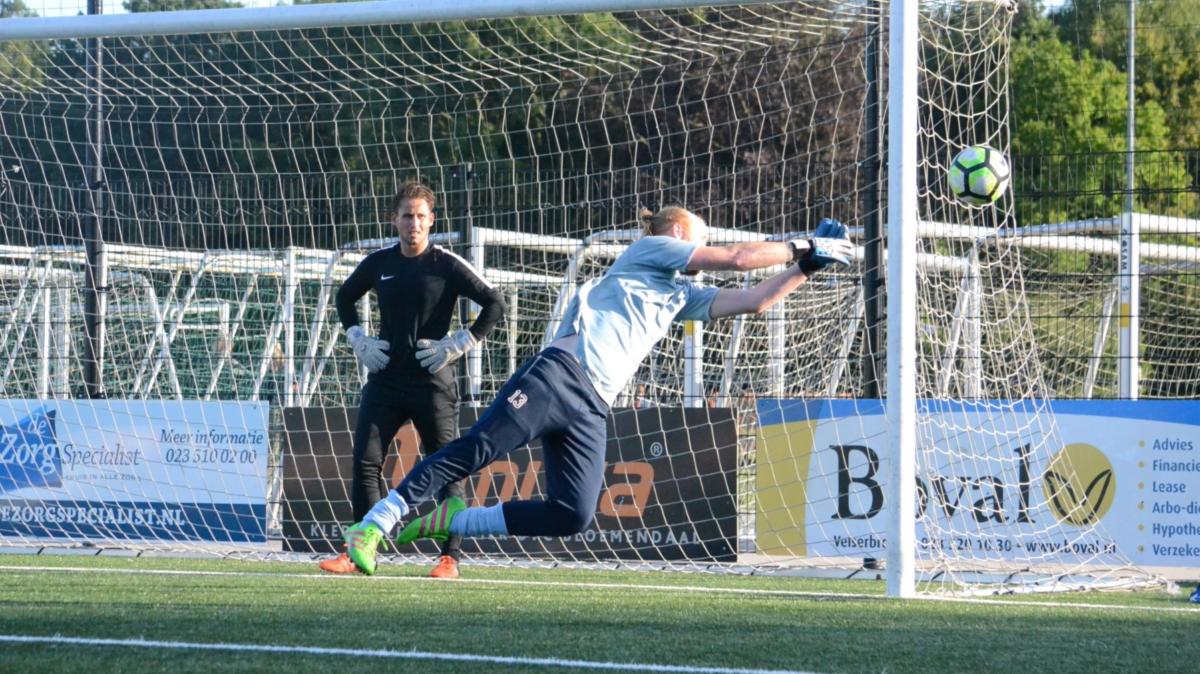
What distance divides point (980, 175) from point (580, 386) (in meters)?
2.68

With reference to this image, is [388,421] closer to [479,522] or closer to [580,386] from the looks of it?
[479,522]

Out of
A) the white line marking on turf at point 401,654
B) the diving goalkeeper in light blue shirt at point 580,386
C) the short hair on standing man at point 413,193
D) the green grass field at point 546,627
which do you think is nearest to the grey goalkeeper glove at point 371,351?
the short hair on standing man at point 413,193

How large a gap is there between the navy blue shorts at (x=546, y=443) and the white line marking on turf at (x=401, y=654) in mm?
958

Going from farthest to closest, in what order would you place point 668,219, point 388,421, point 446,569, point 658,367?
point 658,367, point 446,569, point 388,421, point 668,219

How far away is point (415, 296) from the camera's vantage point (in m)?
8.09

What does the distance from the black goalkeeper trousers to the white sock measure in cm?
205

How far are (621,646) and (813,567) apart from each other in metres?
4.55

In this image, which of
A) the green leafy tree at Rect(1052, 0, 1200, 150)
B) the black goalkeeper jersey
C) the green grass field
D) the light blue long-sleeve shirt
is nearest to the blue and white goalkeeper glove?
the light blue long-sleeve shirt

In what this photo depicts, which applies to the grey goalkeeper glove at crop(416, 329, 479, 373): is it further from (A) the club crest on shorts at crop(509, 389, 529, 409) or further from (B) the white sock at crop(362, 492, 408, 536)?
(A) the club crest on shorts at crop(509, 389, 529, 409)

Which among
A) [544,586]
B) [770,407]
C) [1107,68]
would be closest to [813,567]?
[770,407]

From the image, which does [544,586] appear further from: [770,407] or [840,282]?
[840,282]

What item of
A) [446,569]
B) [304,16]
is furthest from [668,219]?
[304,16]

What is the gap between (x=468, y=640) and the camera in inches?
207

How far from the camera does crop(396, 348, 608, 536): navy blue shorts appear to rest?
18.7ft
